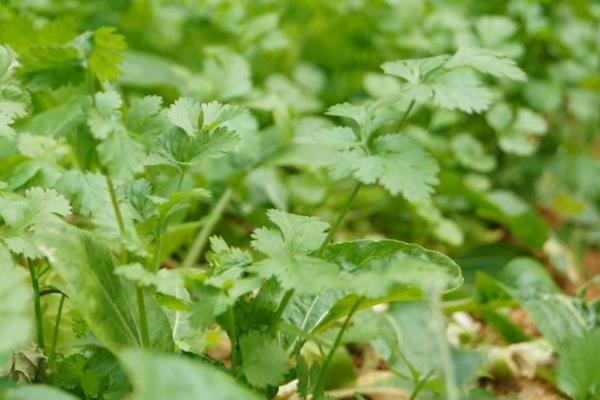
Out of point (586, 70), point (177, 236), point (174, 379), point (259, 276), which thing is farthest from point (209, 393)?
point (586, 70)

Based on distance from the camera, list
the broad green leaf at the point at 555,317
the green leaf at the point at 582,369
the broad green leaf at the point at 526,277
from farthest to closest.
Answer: the broad green leaf at the point at 526,277 → the broad green leaf at the point at 555,317 → the green leaf at the point at 582,369

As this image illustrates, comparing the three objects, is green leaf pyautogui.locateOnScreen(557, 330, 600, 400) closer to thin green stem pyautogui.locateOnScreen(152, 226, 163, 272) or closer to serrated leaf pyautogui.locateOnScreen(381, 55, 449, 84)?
serrated leaf pyautogui.locateOnScreen(381, 55, 449, 84)

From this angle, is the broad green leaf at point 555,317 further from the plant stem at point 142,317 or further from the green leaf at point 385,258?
the plant stem at point 142,317

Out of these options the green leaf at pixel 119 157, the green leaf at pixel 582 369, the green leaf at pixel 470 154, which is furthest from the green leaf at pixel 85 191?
the green leaf at pixel 470 154

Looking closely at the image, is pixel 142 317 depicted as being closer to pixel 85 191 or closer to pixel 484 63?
pixel 85 191

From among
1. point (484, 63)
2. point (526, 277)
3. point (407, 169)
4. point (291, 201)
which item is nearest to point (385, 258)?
point (407, 169)
